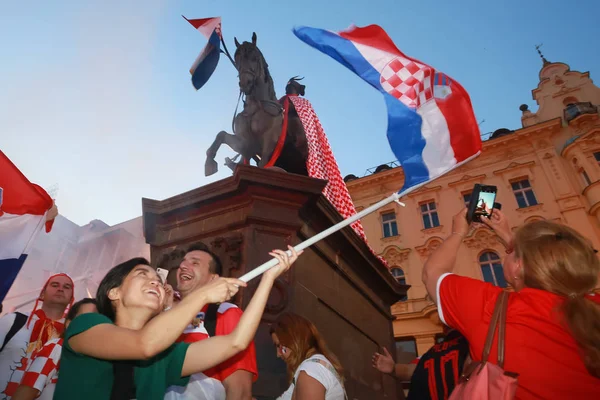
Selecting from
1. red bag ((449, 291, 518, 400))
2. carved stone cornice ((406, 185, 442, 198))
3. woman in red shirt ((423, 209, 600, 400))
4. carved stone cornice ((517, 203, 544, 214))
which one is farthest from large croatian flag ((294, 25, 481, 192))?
carved stone cornice ((406, 185, 442, 198))

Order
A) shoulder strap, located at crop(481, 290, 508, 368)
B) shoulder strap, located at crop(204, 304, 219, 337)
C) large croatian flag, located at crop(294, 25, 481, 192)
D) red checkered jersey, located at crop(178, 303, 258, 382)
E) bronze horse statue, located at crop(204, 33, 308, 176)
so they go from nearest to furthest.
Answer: shoulder strap, located at crop(481, 290, 508, 368)
red checkered jersey, located at crop(178, 303, 258, 382)
shoulder strap, located at crop(204, 304, 219, 337)
large croatian flag, located at crop(294, 25, 481, 192)
bronze horse statue, located at crop(204, 33, 308, 176)

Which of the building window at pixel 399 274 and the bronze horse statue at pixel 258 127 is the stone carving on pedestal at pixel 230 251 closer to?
the bronze horse statue at pixel 258 127

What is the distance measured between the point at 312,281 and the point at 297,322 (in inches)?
56.7

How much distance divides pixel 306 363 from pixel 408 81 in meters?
2.19

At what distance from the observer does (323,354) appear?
2.38m

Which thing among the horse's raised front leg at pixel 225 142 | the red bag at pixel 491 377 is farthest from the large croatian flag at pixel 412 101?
the horse's raised front leg at pixel 225 142

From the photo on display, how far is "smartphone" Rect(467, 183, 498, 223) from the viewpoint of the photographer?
6.85ft

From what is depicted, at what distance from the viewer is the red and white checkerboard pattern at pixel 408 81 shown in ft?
9.82

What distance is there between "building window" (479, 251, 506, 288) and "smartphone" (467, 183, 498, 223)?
669 inches

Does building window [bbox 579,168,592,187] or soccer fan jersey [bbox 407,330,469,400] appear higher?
building window [bbox 579,168,592,187]

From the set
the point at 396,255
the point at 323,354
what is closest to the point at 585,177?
the point at 396,255

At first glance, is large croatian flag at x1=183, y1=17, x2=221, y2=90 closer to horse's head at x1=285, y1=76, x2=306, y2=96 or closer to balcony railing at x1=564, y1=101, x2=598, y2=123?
horse's head at x1=285, y1=76, x2=306, y2=96

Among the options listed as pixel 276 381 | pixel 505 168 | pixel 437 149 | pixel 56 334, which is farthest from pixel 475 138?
pixel 505 168

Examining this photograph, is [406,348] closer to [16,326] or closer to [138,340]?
[16,326]
